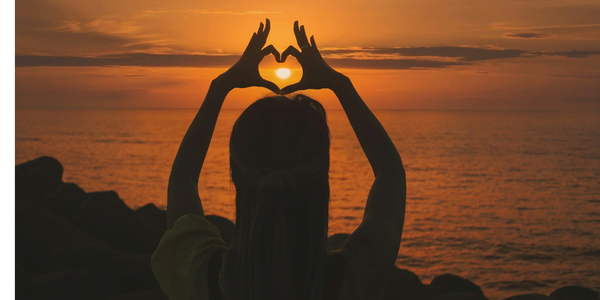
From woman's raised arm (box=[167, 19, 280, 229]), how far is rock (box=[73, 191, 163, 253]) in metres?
6.54

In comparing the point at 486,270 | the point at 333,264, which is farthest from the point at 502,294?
the point at 333,264

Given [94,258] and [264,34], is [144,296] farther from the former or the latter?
[264,34]

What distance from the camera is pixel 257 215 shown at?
1.62 metres

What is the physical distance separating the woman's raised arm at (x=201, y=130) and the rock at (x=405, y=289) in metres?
5.03

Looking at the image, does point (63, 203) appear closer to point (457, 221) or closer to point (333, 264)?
point (333, 264)

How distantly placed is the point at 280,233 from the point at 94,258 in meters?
6.23

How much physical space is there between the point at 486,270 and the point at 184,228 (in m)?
19.7

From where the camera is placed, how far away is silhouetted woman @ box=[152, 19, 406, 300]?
1.61 meters

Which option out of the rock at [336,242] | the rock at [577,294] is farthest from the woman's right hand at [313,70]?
the rock at [577,294]

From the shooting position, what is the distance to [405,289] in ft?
21.5

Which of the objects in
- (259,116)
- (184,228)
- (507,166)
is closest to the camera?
(259,116)

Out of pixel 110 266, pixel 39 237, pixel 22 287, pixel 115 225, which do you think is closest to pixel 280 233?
pixel 22 287

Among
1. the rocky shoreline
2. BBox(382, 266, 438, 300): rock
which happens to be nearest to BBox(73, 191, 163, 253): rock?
the rocky shoreline

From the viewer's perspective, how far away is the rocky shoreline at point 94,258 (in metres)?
6.22
